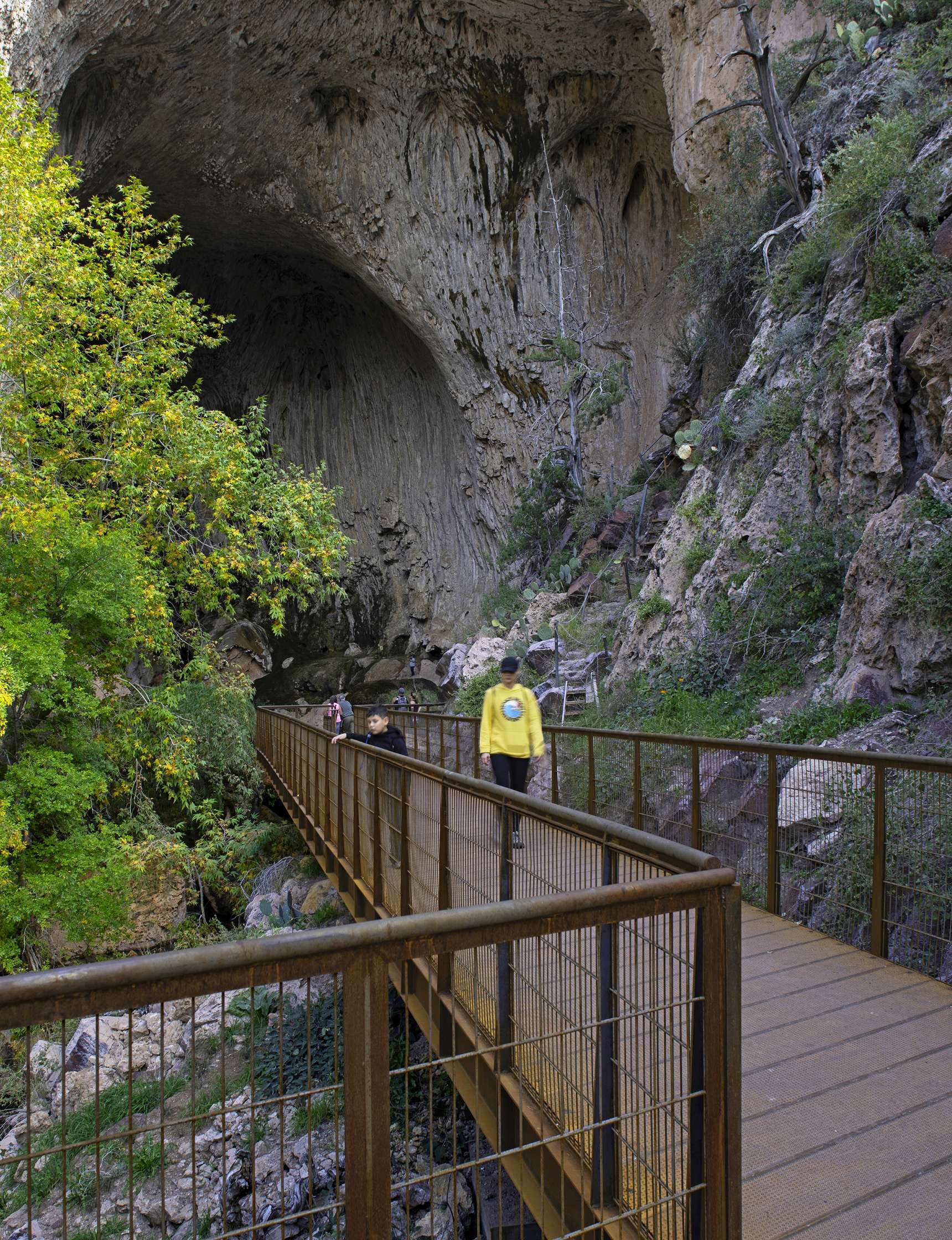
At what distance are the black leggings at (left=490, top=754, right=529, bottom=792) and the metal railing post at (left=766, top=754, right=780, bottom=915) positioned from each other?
1.77m

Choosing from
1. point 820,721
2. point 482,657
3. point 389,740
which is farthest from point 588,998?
point 482,657

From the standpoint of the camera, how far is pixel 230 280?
30172mm

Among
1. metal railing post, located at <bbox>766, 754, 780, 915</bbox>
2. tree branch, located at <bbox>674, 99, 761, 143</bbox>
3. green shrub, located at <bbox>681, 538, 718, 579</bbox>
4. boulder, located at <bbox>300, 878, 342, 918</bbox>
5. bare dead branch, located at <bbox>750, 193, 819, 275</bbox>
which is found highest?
tree branch, located at <bbox>674, 99, 761, 143</bbox>

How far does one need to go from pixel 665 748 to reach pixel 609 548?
12.9m

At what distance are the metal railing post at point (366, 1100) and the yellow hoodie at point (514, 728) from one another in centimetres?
428

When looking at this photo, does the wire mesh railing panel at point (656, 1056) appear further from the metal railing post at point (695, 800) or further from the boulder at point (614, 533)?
the boulder at point (614, 533)

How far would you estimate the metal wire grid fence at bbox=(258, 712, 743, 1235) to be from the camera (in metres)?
2.21

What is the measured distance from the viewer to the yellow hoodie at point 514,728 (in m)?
6.07

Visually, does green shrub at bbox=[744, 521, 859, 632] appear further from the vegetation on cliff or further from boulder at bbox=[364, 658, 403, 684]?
boulder at bbox=[364, 658, 403, 684]

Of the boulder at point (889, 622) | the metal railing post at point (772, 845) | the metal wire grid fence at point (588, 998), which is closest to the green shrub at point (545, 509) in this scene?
the boulder at point (889, 622)

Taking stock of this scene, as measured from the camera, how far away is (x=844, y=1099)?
301 centimetres

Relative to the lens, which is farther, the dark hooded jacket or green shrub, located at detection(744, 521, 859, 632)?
green shrub, located at detection(744, 521, 859, 632)

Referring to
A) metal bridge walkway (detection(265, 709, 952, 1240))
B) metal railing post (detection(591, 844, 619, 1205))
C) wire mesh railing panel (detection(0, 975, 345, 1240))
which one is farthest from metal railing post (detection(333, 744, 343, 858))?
metal railing post (detection(591, 844, 619, 1205))

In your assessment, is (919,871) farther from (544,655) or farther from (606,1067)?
(544,655)
